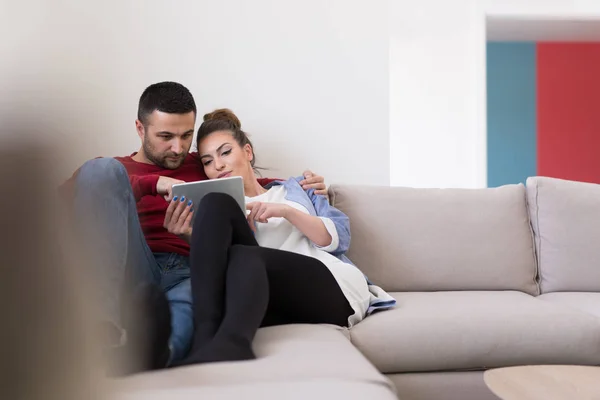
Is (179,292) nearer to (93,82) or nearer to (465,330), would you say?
(465,330)

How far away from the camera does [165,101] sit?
7.36 feet

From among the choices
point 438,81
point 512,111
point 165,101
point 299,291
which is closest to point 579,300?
point 299,291

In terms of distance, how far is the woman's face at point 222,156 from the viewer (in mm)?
2238

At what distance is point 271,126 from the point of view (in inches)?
122

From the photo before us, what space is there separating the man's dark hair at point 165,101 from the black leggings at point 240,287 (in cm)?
64

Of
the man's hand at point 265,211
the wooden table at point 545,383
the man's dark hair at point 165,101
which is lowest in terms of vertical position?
the wooden table at point 545,383

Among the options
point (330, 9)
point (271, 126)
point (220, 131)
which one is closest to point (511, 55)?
point (330, 9)

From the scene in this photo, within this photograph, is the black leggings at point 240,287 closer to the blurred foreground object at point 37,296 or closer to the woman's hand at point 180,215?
the woman's hand at point 180,215

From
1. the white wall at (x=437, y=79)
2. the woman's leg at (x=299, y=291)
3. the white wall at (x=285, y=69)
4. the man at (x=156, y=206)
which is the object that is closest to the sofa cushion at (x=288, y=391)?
the man at (x=156, y=206)

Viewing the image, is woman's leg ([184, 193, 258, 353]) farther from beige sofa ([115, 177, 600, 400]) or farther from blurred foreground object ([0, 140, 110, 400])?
blurred foreground object ([0, 140, 110, 400])

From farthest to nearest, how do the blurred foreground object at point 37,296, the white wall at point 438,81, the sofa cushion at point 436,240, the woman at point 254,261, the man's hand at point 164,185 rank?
the white wall at point 438,81 → the sofa cushion at point 436,240 → the man's hand at point 164,185 → the woman at point 254,261 → the blurred foreground object at point 37,296

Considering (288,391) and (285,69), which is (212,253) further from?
(285,69)

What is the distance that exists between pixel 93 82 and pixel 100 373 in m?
0.08

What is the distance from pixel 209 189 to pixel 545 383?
37.0 inches
